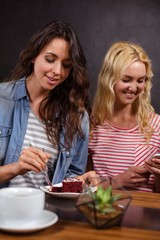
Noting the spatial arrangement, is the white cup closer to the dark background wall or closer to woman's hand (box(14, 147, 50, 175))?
woman's hand (box(14, 147, 50, 175))

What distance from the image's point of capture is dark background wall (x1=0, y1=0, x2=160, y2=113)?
3.73m

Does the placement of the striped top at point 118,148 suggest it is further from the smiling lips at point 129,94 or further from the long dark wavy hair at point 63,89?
the long dark wavy hair at point 63,89

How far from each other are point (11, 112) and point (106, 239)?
0.99 metres

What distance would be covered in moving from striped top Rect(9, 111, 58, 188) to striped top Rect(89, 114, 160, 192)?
0.50m

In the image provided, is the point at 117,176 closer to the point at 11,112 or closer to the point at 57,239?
the point at 11,112

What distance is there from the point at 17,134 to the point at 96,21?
2068 mm

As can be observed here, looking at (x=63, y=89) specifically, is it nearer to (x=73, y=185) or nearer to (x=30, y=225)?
(x=73, y=185)

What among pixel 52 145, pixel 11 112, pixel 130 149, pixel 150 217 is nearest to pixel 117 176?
pixel 130 149

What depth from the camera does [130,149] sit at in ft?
7.95

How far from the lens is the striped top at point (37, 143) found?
193 cm

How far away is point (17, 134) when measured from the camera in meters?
1.94

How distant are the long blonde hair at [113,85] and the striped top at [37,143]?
22.6 inches

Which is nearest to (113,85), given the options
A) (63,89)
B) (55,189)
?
(63,89)

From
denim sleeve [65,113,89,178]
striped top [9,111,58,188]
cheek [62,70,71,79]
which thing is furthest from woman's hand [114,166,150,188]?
cheek [62,70,71,79]
